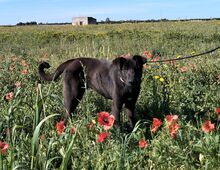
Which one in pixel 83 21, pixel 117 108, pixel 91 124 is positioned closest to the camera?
pixel 91 124

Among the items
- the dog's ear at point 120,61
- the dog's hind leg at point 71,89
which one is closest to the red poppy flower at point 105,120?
the dog's ear at point 120,61

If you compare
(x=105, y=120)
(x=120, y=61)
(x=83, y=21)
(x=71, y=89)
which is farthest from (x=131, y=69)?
(x=83, y=21)

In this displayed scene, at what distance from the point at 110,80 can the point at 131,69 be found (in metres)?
0.63

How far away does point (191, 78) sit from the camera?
21.2ft

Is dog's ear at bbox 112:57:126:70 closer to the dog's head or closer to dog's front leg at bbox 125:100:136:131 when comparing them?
the dog's head

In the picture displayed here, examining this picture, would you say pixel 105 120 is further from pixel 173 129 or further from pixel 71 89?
pixel 71 89

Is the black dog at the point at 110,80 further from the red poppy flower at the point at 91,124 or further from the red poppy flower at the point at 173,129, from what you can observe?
the red poppy flower at the point at 173,129

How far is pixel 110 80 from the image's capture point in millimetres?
5703

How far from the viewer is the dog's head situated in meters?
5.12

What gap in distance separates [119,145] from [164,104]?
2.39m

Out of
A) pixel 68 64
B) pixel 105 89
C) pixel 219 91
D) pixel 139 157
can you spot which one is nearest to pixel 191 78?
pixel 219 91

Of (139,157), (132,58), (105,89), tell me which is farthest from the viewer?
(105,89)

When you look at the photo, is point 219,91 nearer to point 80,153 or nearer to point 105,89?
point 105,89

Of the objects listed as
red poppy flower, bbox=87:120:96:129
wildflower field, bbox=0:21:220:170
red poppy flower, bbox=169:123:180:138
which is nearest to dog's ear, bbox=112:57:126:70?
wildflower field, bbox=0:21:220:170
